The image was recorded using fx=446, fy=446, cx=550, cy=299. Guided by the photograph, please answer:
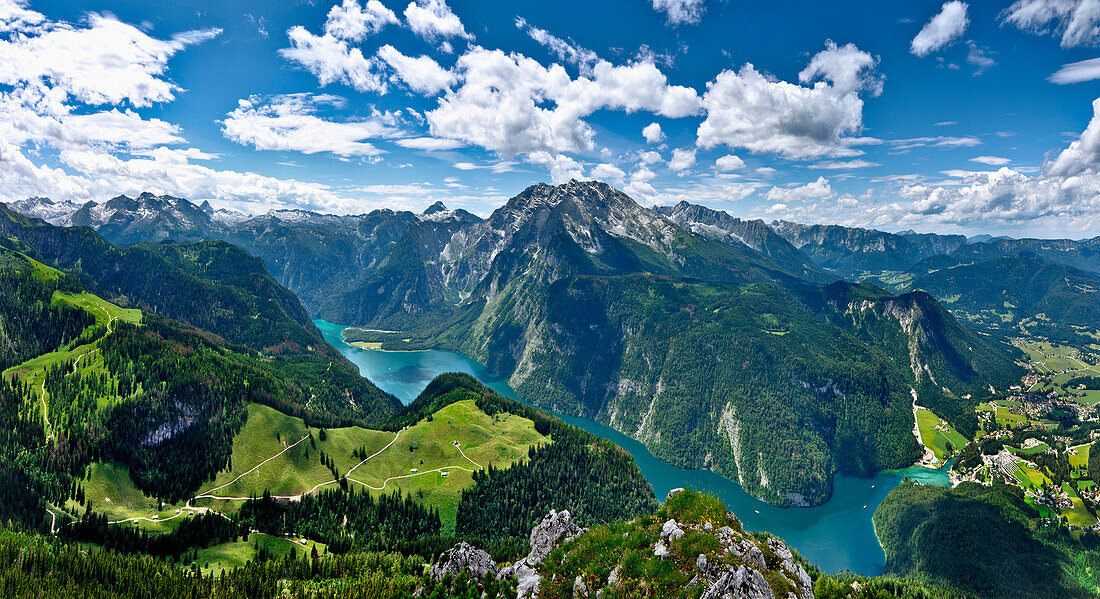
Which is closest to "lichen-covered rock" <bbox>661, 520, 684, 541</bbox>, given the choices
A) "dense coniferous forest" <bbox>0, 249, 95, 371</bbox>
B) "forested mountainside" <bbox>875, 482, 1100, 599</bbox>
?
"forested mountainside" <bbox>875, 482, 1100, 599</bbox>

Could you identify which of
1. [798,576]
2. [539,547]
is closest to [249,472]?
[539,547]

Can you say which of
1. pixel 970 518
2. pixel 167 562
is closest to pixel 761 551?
pixel 167 562

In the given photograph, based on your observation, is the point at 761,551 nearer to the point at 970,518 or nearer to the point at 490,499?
the point at 490,499

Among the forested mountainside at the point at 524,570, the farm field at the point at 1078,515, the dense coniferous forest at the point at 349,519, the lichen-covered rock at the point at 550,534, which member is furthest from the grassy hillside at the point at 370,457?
the farm field at the point at 1078,515

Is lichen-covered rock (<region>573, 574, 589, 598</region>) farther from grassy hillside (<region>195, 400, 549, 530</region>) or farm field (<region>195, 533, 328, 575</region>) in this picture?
grassy hillside (<region>195, 400, 549, 530</region>)

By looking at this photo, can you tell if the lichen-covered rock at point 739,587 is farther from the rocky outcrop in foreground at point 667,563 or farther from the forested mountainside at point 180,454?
the forested mountainside at point 180,454
